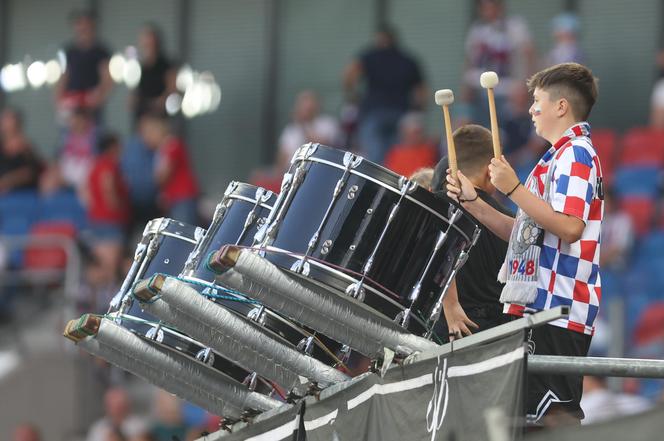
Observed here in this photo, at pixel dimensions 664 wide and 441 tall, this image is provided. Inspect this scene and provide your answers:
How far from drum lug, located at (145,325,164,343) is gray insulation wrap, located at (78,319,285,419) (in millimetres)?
33

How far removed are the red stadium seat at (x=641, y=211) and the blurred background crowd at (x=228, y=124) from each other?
2 cm

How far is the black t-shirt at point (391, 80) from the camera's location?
15500mm

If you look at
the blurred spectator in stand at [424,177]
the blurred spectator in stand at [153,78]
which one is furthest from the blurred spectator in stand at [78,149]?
the blurred spectator in stand at [424,177]

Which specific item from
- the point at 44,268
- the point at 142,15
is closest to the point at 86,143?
the point at 44,268

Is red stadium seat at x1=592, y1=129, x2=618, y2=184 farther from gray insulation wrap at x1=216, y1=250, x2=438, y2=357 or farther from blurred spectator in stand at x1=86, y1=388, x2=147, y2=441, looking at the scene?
gray insulation wrap at x1=216, y1=250, x2=438, y2=357

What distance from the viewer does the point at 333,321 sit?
580 cm

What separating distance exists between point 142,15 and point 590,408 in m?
10.4

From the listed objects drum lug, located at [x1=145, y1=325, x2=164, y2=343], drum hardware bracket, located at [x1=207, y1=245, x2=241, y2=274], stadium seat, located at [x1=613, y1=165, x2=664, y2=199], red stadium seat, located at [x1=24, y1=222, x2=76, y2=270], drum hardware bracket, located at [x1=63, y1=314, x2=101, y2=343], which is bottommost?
red stadium seat, located at [x1=24, y1=222, x2=76, y2=270]

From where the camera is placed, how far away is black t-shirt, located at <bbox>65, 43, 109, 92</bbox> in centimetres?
1727

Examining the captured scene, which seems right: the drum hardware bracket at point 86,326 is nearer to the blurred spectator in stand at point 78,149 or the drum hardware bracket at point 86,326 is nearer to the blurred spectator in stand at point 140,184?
the blurred spectator in stand at point 140,184

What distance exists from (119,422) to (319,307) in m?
7.99

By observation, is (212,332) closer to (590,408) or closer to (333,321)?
(333,321)

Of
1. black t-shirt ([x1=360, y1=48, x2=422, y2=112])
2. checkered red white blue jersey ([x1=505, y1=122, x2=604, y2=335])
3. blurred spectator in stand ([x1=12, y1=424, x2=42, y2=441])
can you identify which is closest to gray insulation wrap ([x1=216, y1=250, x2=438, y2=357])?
checkered red white blue jersey ([x1=505, y1=122, x2=604, y2=335])

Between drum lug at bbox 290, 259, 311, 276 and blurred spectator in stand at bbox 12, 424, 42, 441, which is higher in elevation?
drum lug at bbox 290, 259, 311, 276
